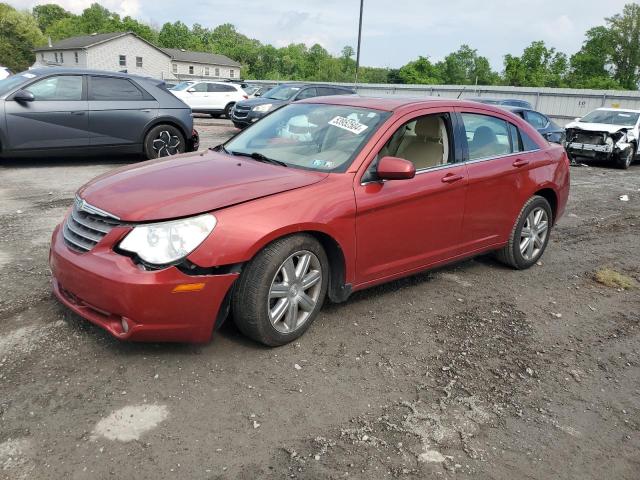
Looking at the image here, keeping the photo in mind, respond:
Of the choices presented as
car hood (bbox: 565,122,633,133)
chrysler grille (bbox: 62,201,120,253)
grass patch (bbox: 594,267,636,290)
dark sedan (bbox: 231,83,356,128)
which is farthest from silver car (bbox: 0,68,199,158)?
car hood (bbox: 565,122,633,133)

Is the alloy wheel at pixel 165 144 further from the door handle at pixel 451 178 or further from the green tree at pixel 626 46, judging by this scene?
the green tree at pixel 626 46

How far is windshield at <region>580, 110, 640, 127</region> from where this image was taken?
15.4 meters

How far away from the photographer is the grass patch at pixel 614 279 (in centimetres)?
525

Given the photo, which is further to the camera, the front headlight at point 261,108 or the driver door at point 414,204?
the front headlight at point 261,108

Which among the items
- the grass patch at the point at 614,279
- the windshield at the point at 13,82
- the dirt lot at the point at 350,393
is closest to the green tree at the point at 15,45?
the windshield at the point at 13,82

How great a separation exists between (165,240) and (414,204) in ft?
6.15

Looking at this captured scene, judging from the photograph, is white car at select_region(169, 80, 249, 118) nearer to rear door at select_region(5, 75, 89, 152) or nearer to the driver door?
rear door at select_region(5, 75, 89, 152)

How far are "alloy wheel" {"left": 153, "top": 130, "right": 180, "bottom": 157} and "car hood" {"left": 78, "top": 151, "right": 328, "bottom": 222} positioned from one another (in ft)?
20.5

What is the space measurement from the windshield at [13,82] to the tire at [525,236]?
774 cm

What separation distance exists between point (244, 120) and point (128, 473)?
14.6 m

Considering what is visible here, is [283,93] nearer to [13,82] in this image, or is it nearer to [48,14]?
[13,82]

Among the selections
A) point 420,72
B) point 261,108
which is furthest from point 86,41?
point 261,108

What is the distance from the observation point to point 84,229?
11.0 ft

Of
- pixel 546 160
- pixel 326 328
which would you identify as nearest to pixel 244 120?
pixel 546 160
